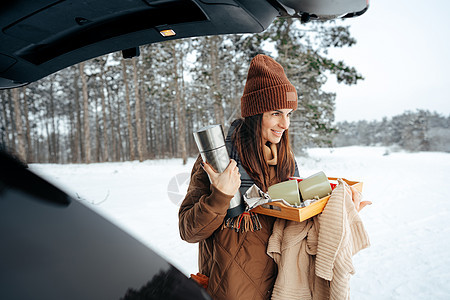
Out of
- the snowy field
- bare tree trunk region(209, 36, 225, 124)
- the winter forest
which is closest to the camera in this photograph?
the snowy field

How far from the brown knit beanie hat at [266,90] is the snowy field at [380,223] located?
0.80 m

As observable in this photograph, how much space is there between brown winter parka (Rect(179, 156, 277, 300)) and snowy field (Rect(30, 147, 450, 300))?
0.68ft

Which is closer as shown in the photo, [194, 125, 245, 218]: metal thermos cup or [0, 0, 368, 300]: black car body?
[0, 0, 368, 300]: black car body

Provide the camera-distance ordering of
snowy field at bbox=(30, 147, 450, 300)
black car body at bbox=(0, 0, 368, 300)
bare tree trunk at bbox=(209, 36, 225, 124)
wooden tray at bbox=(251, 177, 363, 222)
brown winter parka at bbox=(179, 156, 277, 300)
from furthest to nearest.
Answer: bare tree trunk at bbox=(209, 36, 225, 124) < snowy field at bbox=(30, 147, 450, 300) < brown winter parka at bbox=(179, 156, 277, 300) < wooden tray at bbox=(251, 177, 363, 222) < black car body at bbox=(0, 0, 368, 300)

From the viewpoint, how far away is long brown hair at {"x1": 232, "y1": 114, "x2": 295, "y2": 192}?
1.20 meters

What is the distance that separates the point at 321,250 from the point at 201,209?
19.0 inches

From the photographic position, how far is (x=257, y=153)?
123 cm

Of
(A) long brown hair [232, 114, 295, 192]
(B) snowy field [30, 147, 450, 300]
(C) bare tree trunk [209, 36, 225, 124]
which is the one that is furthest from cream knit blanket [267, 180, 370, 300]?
(C) bare tree trunk [209, 36, 225, 124]

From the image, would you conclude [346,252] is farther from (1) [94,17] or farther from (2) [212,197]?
(1) [94,17]

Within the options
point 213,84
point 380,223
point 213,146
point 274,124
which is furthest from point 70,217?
point 213,84

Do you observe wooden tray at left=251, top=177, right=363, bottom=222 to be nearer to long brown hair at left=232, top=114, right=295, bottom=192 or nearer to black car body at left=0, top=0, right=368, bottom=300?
long brown hair at left=232, top=114, right=295, bottom=192

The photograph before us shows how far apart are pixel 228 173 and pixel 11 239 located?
0.74m

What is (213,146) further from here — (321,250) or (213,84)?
(213,84)

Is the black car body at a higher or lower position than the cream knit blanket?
higher
